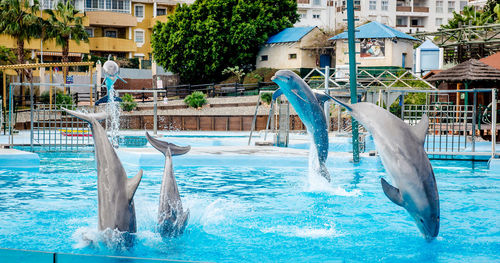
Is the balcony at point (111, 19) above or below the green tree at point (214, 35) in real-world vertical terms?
above

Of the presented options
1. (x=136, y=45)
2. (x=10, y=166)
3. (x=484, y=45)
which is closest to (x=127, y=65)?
(x=136, y=45)

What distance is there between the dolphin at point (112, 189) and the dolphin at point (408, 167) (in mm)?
2383

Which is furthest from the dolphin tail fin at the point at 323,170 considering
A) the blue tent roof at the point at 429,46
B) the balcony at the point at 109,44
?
the balcony at the point at 109,44

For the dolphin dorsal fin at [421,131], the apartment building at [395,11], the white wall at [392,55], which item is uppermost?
the apartment building at [395,11]

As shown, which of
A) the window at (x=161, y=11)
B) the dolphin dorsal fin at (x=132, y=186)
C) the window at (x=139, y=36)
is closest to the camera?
the dolphin dorsal fin at (x=132, y=186)

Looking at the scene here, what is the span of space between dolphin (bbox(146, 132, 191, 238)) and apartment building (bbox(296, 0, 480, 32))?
62.1 m

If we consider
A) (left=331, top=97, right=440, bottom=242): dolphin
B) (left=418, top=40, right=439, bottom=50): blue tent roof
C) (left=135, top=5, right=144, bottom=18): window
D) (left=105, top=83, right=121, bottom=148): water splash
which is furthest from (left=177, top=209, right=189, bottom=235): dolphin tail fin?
(left=135, top=5, right=144, bottom=18): window

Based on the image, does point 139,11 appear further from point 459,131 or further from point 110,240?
point 110,240

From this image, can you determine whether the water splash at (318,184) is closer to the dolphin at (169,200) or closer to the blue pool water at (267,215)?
the blue pool water at (267,215)

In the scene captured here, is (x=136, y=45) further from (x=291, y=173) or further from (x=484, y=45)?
(x=291, y=173)

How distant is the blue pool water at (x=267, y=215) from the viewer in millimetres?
6297

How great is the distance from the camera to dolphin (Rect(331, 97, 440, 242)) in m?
5.60

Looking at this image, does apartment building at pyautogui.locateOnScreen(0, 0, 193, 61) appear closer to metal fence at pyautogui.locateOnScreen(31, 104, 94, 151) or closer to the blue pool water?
metal fence at pyautogui.locateOnScreen(31, 104, 94, 151)

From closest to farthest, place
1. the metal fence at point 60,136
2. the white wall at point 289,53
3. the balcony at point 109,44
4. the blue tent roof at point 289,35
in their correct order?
1. the metal fence at point 60,136
2. the blue tent roof at point 289,35
3. the white wall at point 289,53
4. the balcony at point 109,44
